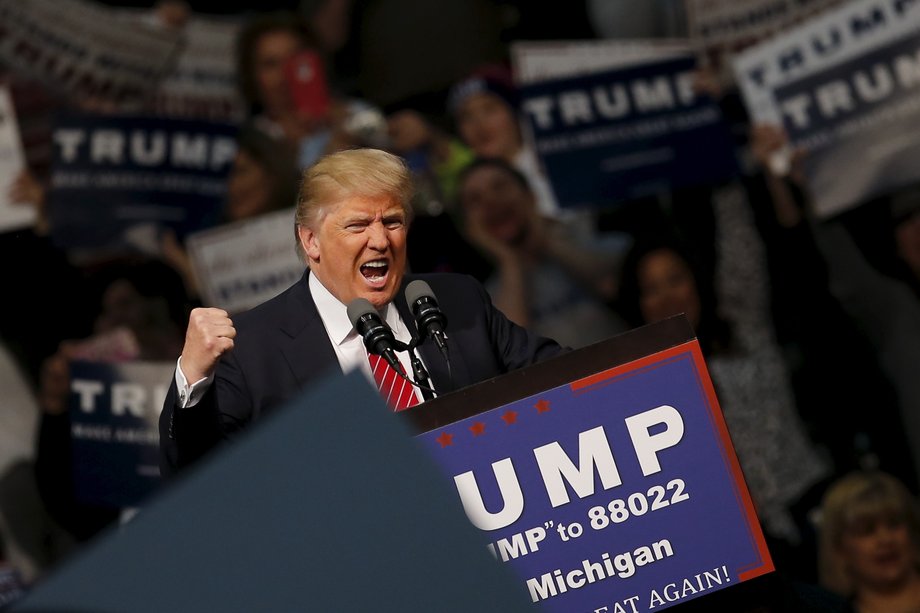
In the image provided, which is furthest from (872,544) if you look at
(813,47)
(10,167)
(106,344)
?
(10,167)

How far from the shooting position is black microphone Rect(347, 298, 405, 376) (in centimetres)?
211

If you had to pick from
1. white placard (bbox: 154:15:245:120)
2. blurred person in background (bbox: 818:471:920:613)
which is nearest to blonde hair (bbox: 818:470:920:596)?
blurred person in background (bbox: 818:471:920:613)

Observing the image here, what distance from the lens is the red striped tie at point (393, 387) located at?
2.23 m

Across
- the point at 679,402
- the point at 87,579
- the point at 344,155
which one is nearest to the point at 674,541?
the point at 679,402

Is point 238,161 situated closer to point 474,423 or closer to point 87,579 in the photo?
point 474,423

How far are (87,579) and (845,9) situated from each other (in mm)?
4839

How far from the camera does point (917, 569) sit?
4.98 metres

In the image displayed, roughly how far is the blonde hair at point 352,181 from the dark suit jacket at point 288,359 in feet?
0.56

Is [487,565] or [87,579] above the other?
[87,579]

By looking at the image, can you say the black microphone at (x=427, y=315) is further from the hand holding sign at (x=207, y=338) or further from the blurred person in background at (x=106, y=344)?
the blurred person in background at (x=106, y=344)

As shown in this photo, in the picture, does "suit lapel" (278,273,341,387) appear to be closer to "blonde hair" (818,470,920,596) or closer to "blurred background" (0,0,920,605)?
"blurred background" (0,0,920,605)

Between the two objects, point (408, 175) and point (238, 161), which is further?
point (238, 161)

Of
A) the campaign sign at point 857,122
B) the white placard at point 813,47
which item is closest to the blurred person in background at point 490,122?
the white placard at point 813,47

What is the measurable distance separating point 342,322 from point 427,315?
8.9 inches
